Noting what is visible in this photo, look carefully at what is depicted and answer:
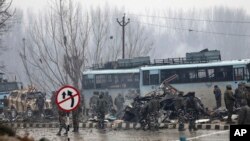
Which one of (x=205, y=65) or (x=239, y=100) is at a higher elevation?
(x=205, y=65)

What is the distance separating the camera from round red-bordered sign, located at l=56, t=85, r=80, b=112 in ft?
57.0

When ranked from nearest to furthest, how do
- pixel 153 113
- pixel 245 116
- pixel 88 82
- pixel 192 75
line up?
pixel 245 116 → pixel 153 113 → pixel 192 75 → pixel 88 82

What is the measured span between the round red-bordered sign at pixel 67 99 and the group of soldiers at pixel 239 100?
4.92 m

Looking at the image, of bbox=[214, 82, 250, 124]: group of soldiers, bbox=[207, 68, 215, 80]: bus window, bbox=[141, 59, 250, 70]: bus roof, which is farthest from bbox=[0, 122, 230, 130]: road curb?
bbox=[207, 68, 215, 80]: bus window

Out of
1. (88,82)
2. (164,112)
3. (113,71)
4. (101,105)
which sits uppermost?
(113,71)

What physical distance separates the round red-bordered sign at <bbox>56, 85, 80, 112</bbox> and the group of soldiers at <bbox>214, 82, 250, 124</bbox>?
4.92m

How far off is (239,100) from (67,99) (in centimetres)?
1296

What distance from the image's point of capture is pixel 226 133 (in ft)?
72.7

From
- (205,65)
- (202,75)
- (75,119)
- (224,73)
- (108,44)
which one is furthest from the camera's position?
(108,44)

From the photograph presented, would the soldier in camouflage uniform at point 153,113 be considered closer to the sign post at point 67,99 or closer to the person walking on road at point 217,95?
the person walking on road at point 217,95

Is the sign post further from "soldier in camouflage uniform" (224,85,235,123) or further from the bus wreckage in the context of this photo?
"soldier in camouflage uniform" (224,85,235,123)

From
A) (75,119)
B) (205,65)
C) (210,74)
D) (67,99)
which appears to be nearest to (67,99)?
(67,99)

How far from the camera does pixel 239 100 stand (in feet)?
92.4

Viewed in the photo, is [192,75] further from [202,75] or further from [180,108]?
[180,108]
